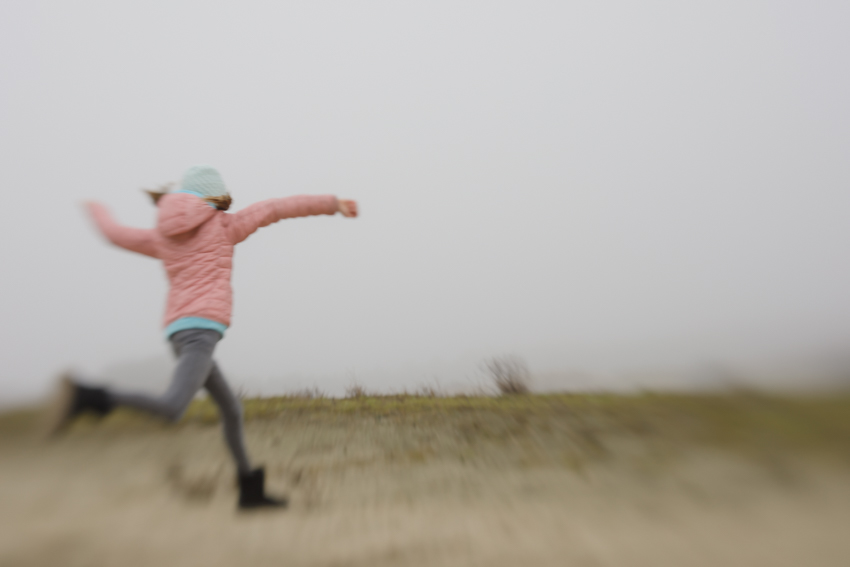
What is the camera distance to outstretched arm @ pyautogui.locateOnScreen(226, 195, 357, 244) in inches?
104

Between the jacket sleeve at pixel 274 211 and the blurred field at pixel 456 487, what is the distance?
1.13 metres

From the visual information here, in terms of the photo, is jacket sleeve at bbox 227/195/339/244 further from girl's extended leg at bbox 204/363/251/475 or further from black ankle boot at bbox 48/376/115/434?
black ankle boot at bbox 48/376/115/434

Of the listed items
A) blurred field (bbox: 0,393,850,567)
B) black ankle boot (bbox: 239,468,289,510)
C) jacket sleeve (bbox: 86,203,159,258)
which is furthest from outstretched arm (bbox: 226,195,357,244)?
black ankle boot (bbox: 239,468,289,510)

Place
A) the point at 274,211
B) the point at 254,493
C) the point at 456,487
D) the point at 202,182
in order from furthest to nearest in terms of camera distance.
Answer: the point at 456,487 < the point at 254,493 < the point at 274,211 < the point at 202,182

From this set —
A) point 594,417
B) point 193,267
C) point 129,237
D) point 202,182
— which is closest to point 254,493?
point 193,267

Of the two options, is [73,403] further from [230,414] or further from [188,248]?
[230,414]

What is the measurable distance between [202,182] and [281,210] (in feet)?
1.33

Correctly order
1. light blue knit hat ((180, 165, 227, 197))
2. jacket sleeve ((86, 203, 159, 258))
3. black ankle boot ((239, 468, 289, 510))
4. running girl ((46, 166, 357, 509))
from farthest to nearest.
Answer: black ankle boot ((239, 468, 289, 510))
light blue knit hat ((180, 165, 227, 197))
jacket sleeve ((86, 203, 159, 258))
running girl ((46, 166, 357, 509))

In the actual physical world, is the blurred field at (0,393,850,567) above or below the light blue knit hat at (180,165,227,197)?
below

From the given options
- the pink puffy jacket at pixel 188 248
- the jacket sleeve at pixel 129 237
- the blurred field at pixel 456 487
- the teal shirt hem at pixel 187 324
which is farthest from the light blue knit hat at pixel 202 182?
the blurred field at pixel 456 487

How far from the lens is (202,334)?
7.61 ft

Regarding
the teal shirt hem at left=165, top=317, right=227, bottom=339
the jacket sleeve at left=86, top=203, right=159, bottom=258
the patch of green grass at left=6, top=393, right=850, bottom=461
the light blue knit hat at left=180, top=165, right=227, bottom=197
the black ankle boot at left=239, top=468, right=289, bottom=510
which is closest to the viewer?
the teal shirt hem at left=165, top=317, right=227, bottom=339

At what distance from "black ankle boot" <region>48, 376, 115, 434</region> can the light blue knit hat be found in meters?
1.06

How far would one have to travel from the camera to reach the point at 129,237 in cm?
244
